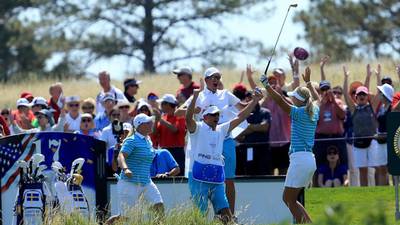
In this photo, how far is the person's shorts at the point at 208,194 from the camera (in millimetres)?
15330

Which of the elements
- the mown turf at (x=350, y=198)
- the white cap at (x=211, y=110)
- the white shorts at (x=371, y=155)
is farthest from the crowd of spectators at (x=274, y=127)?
the white cap at (x=211, y=110)

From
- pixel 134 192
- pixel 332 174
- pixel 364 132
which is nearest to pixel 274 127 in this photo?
pixel 332 174

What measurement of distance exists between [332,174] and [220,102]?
4.90 m

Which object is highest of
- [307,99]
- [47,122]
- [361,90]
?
[361,90]

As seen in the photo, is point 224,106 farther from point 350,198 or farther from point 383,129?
point 383,129

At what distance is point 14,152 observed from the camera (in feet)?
51.9

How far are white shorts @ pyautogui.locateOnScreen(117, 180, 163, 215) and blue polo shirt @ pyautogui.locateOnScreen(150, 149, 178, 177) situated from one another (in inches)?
57.9

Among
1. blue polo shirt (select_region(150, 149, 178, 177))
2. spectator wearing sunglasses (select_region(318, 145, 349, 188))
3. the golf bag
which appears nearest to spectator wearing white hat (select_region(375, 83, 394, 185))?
spectator wearing sunglasses (select_region(318, 145, 349, 188))

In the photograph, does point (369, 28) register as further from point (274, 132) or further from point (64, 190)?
point (64, 190)

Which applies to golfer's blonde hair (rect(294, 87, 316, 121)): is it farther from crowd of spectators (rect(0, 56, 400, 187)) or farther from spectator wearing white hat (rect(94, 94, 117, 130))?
spectator wearing white hat (rect(94, 94, 117, 130))

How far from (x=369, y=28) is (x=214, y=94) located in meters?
31.3

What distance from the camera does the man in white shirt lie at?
656 inches

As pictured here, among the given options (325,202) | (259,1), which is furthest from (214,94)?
(259,1)

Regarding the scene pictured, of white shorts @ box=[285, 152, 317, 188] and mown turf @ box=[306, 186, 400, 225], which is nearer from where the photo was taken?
white shorts @ box=[285, 152, 317, 188]
